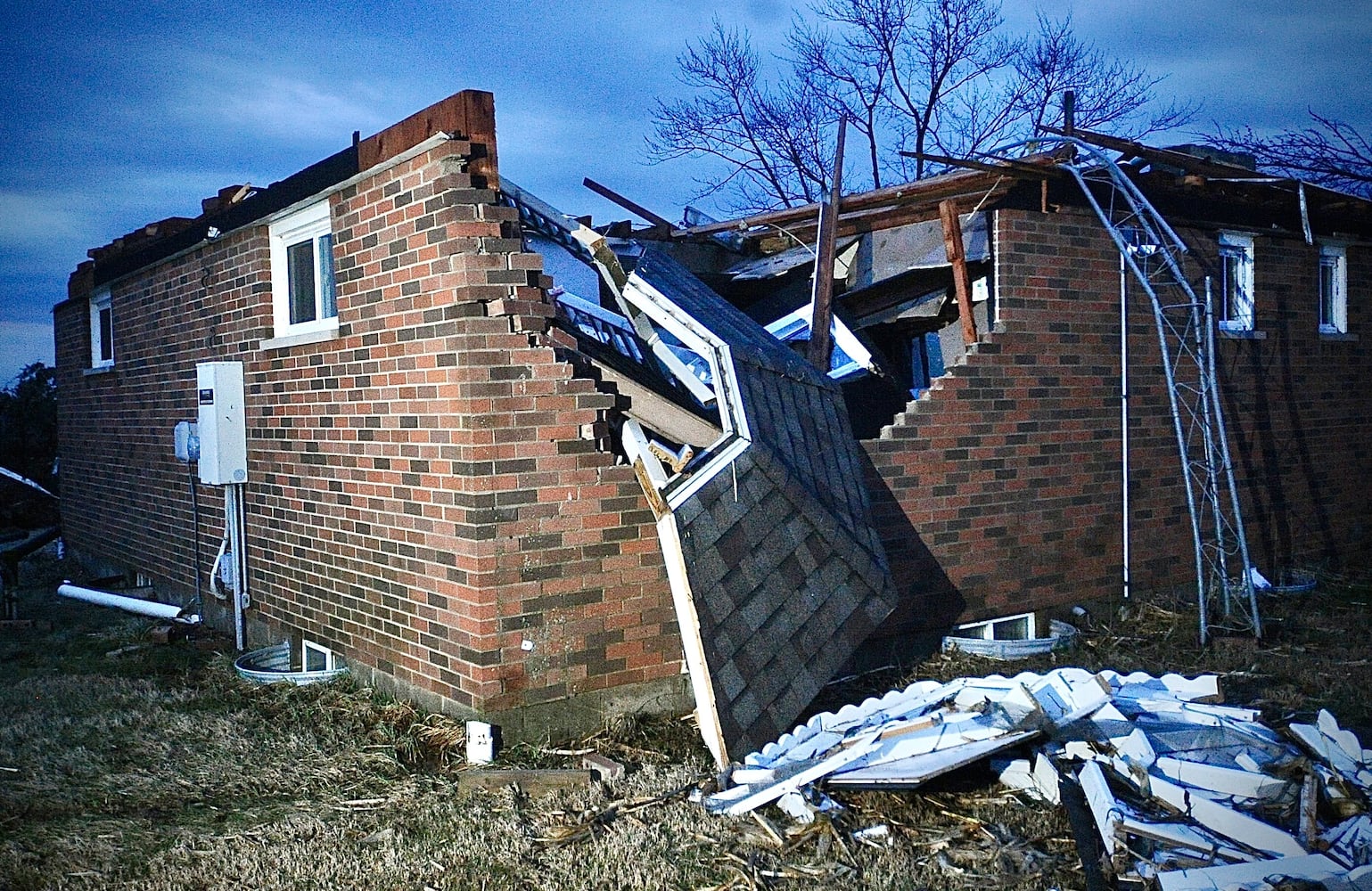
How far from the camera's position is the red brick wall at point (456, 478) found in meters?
5.62

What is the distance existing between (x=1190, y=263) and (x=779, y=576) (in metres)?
6.14

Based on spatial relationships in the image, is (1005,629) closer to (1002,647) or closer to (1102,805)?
(1002,647)

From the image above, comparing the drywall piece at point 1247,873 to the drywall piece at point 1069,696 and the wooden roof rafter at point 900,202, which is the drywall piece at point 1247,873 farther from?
the wooden roof rafter at point 900,202

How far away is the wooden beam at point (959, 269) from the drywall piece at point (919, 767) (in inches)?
165

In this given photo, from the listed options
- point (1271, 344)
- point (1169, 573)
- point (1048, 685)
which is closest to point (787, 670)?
point (1048, 685)

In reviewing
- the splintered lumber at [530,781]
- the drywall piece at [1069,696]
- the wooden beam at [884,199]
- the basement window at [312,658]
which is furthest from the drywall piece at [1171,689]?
the basement window at [312,658]

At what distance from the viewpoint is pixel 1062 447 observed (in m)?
8.71

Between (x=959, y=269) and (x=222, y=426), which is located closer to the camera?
(x=222, y=426)

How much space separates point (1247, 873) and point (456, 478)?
3.97 metres

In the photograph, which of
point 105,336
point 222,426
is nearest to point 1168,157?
point 222,426

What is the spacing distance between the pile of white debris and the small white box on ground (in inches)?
51.1

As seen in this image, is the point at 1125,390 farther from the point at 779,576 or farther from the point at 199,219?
the point at 199,219

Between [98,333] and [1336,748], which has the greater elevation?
[98,333]

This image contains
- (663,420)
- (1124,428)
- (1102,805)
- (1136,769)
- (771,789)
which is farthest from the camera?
(1124,428)
